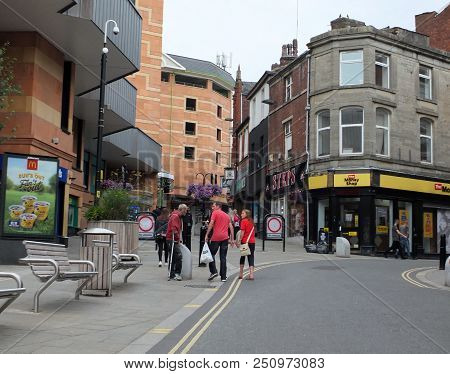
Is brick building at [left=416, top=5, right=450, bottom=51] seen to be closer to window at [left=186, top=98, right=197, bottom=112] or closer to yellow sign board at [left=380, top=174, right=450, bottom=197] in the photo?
yellow sign board at [left=380, top=174, right=450, bottom=197]

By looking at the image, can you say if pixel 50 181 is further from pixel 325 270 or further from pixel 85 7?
pixel 325 270

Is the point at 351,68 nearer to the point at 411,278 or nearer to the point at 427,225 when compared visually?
the point at 427,225

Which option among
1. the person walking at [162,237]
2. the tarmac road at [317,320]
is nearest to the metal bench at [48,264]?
the tarmac road at [317,320]

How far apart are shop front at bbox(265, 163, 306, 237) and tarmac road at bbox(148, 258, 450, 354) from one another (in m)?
17.6

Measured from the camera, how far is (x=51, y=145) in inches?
699

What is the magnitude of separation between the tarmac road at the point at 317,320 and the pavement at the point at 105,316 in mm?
330

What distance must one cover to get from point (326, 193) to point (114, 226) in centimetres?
1602

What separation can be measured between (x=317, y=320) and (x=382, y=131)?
882 inches

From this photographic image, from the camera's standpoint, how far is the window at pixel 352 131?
2834 centimetres

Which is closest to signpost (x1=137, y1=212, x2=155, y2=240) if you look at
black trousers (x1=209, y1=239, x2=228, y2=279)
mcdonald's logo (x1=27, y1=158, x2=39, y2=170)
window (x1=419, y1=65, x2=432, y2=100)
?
mcdonald's logo (x1=27, y1=158, x2=39, y2=170)

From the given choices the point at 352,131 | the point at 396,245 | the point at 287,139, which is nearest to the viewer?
the point at 396,245

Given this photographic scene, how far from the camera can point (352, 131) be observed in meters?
28.5

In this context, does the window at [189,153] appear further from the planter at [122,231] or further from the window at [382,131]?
the planter at [122,231]

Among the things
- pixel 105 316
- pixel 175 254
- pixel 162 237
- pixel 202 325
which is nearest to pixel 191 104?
pixel 162 237
